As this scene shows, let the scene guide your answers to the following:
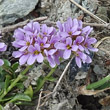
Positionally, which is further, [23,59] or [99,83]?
[99,83]

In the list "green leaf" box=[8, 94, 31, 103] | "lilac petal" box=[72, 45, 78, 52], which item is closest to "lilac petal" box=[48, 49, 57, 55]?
"lilac petal" box=[72, 45, 78, 52]

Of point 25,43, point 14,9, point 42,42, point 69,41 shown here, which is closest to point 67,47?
point 69,41

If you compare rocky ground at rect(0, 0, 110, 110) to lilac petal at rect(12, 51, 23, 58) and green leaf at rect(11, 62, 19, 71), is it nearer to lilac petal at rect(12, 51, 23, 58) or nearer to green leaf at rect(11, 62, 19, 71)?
green leaf at rect(11, 62, 19, 71)

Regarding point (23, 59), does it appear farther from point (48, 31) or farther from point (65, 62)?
point (65, 62)

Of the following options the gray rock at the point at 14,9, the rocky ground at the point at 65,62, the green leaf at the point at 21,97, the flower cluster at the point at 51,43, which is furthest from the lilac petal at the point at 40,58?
the gray rock at the point at 14,9

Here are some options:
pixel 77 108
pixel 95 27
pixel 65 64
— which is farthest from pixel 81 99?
pixel 95 27

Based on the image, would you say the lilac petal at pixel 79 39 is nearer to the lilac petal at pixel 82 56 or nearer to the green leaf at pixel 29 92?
the lilac petal at pixel 82 56
